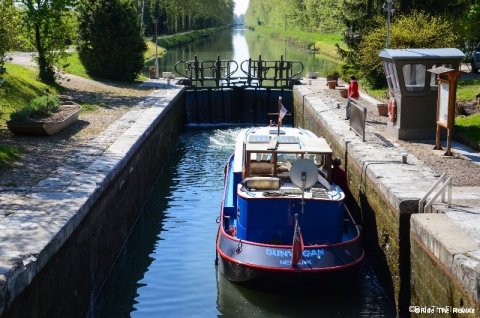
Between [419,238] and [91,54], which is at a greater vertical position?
[91,54]

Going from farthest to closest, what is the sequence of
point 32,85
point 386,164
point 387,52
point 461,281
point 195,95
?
1. point 195,95
2. point 32,85
3. point 387,52
4. point 386,164
5. point 461,281

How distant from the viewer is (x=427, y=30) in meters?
23.8

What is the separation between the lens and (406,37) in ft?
79.5

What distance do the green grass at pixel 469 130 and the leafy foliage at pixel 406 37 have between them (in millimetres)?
5358

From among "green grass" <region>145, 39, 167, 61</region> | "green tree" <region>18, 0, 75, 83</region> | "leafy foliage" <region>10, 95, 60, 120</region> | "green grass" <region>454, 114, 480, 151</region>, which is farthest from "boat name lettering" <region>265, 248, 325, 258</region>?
"green grass" <region>145, 39, 167, 61</region>

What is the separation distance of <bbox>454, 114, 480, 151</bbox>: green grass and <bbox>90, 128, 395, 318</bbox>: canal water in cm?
509

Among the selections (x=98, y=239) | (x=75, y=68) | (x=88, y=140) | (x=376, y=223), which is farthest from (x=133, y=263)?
(x=75, y=68)

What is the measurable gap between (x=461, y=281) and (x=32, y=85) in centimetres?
1914

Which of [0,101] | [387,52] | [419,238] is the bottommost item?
[419,238]

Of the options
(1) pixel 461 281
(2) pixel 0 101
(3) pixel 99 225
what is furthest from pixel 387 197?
(2) pixel 0 101

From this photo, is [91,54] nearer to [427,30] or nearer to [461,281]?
[427,30]

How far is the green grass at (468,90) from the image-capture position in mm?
21627

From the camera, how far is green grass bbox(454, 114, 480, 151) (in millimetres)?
15742

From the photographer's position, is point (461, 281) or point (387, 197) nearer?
point (461, 281)
